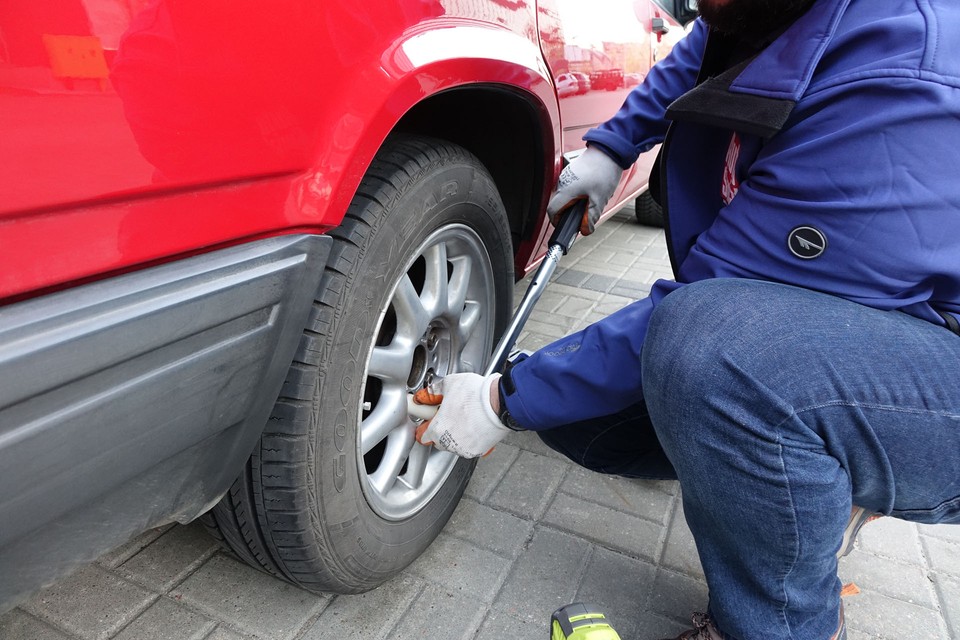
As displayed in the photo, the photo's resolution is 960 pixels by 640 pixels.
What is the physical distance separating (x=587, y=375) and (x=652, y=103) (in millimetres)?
824

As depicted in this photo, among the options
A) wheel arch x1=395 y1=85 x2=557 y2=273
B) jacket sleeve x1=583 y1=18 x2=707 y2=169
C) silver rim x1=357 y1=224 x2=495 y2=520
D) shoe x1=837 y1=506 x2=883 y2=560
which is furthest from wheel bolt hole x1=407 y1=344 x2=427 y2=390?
shoe x1=837 y1=506 x2=883 y2=560

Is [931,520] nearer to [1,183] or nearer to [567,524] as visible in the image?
[567,524]

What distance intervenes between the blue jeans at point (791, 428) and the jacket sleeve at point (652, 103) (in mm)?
710

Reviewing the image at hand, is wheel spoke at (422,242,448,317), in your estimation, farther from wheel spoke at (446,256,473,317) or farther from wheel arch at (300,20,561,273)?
wheel arch at (300,20,561,273)

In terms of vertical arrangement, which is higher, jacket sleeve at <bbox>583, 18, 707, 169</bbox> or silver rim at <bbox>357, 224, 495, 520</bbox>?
jacket sleeve at <bbox>583, 18, 707, 169</bbox>

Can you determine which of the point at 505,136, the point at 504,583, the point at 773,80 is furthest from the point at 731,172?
the point at 504,583

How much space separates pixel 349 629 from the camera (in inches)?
53.0

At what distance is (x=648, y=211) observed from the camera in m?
4.55

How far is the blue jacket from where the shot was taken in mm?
938

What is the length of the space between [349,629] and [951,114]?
55.2 inches

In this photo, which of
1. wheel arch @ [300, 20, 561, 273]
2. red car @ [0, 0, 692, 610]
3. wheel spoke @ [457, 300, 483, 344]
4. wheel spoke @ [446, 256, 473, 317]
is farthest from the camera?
wheel spoke @ [457, 300, 483, 344]

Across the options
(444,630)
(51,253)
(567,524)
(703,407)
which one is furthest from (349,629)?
(51,253)

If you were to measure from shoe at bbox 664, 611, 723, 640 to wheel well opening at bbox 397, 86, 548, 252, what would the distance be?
1077mm

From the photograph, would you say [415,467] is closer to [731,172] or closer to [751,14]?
[731,172]
